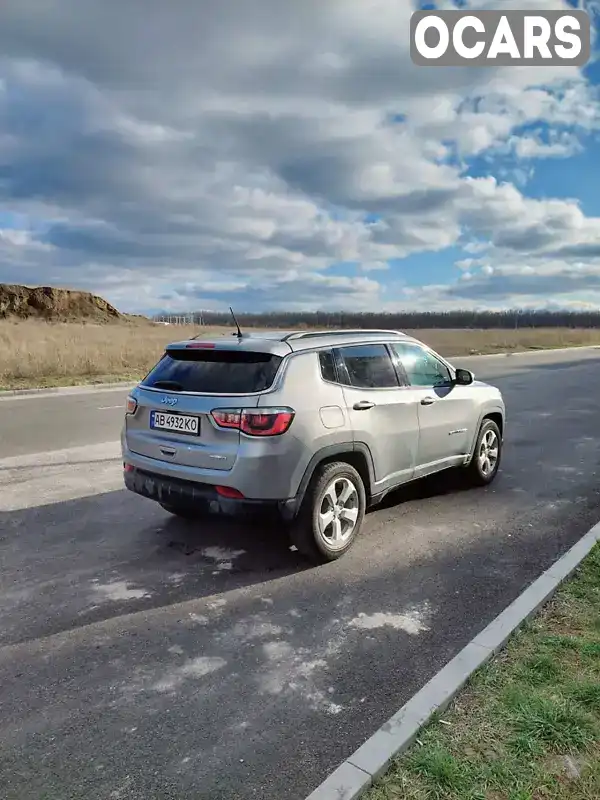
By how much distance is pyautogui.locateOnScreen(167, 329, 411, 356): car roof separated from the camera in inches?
184

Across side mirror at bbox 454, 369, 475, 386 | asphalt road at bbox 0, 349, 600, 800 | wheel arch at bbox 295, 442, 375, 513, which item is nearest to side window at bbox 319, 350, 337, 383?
wheel arch at bbox 295, 442, 375, 513

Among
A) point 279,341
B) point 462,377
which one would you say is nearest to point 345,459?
point 279,341

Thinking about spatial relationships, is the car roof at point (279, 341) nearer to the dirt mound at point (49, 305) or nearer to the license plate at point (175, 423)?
the license plate at point (175, 423)

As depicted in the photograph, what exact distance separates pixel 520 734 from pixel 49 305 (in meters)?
96.8

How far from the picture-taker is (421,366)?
19.5 ft

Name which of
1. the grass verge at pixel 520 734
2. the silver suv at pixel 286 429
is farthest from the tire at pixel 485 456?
the grass verge at pixel 520 734

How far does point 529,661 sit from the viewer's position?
10.6ft

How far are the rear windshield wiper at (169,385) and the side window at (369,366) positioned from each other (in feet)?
4.37

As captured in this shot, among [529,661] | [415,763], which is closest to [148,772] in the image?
[415,763]

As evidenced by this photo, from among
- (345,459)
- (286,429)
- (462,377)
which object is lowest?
(345,459)

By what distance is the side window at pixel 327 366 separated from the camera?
188 inches

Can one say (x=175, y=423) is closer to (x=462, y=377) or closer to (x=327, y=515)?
(x=327, y=515)

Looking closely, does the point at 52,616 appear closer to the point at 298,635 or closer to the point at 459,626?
the point at 298,635

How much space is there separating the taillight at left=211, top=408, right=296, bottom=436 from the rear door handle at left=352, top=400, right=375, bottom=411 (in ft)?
2.47
